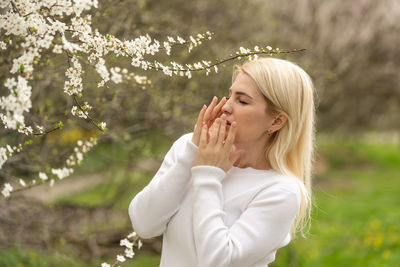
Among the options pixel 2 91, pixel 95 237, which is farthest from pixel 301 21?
pixel 2 91

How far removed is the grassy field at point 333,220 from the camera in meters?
5.85

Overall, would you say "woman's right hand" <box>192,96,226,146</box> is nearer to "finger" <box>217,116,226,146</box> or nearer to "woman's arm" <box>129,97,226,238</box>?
"woman's arm" <box>129,97,226,238</box>

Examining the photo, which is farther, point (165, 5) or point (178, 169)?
point (165, 5)

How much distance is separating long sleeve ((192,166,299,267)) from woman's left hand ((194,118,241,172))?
40 mm

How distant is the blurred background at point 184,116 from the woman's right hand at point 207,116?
56cm

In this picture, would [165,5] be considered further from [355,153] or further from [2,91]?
[355,153]

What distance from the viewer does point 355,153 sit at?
15750 millimetres

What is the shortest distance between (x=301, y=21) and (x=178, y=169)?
303 inches

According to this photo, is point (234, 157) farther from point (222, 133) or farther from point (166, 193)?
point (166, 193)

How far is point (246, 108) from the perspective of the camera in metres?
2.35

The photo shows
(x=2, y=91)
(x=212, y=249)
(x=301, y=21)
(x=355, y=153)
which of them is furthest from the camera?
(x=355, y=153)

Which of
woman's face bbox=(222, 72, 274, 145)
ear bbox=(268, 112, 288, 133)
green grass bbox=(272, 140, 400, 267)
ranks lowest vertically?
green grass bbox=(272, 140, 400, 267)

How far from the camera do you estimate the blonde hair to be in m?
2.35

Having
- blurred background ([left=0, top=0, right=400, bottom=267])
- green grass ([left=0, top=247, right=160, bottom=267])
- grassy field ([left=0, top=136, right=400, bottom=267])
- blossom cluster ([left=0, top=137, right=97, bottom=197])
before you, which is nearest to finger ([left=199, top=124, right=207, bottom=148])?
blurred background ([left=0, top=0, right=400, bottom=267])
